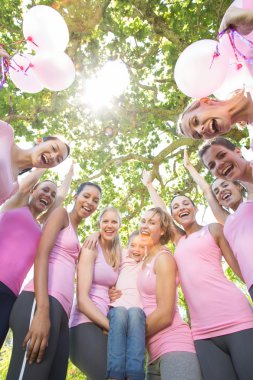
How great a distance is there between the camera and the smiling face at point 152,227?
11.9ft

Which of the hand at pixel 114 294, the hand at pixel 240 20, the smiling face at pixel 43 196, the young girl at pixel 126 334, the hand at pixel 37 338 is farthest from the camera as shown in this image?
the smiling face at pixel 43 196

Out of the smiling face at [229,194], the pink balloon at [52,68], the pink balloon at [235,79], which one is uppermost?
the pink balloon at [52,68]

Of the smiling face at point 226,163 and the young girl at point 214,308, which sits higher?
the smiling face at point 226,163

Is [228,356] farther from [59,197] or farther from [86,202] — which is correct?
[59,197]

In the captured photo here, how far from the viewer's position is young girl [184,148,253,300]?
9.07ft

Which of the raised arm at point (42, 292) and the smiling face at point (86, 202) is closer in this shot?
the raised arm at point (42, 292)

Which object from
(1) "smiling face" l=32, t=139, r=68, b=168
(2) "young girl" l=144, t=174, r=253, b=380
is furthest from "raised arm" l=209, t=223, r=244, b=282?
(1) "smiling face" l=32, t=139, r=68, b=168

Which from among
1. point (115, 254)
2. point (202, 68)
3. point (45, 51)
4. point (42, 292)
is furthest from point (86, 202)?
point (202, 68)

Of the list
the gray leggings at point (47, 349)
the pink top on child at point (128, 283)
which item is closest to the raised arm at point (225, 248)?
the pink top on child at point (128, 283)

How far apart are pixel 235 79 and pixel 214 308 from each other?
2.05 meters

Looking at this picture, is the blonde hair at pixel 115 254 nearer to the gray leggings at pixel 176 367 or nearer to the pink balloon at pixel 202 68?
the gray leggings at pixel 176 367

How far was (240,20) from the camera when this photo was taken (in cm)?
204

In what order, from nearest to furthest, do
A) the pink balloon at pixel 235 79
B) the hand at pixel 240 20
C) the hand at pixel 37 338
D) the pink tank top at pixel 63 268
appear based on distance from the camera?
the hand at pixel 240 20
the hand at pixel 37 338
the pink tank top at pixel 63 268
the pink balloon at pixel 235 79

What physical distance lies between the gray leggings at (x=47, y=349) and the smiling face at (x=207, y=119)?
5.93 feet
